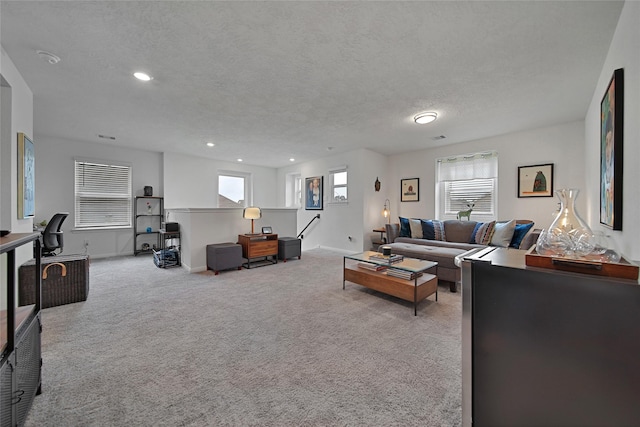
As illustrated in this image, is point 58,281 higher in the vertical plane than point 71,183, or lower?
lower

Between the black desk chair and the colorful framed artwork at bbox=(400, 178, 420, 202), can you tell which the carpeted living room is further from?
the colorful framed artwork at bbox=(400, 178, 420, 202)

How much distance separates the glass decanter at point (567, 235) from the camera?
95cm

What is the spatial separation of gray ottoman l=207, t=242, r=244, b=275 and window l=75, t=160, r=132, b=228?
314 centimetres

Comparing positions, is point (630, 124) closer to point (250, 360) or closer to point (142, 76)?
point (250, 360)

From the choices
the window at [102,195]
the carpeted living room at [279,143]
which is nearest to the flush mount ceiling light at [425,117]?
the carpeted living room at [279,143]

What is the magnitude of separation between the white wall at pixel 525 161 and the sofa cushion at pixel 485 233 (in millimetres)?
915

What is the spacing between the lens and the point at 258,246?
468 cm

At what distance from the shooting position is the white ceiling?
184 centimetres

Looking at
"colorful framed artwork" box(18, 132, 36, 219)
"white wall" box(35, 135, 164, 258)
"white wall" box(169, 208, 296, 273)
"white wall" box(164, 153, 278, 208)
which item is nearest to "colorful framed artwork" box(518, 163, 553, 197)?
"white wall" box(169, 208, 296, 273)

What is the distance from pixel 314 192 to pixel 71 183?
213 inches

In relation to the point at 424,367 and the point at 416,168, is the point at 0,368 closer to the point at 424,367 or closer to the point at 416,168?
the point at 424,367

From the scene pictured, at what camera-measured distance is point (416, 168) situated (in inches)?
240

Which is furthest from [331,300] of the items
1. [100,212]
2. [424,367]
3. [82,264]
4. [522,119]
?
[100,212]

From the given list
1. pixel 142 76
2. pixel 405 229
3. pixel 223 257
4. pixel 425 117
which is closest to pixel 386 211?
pixel 405 229
